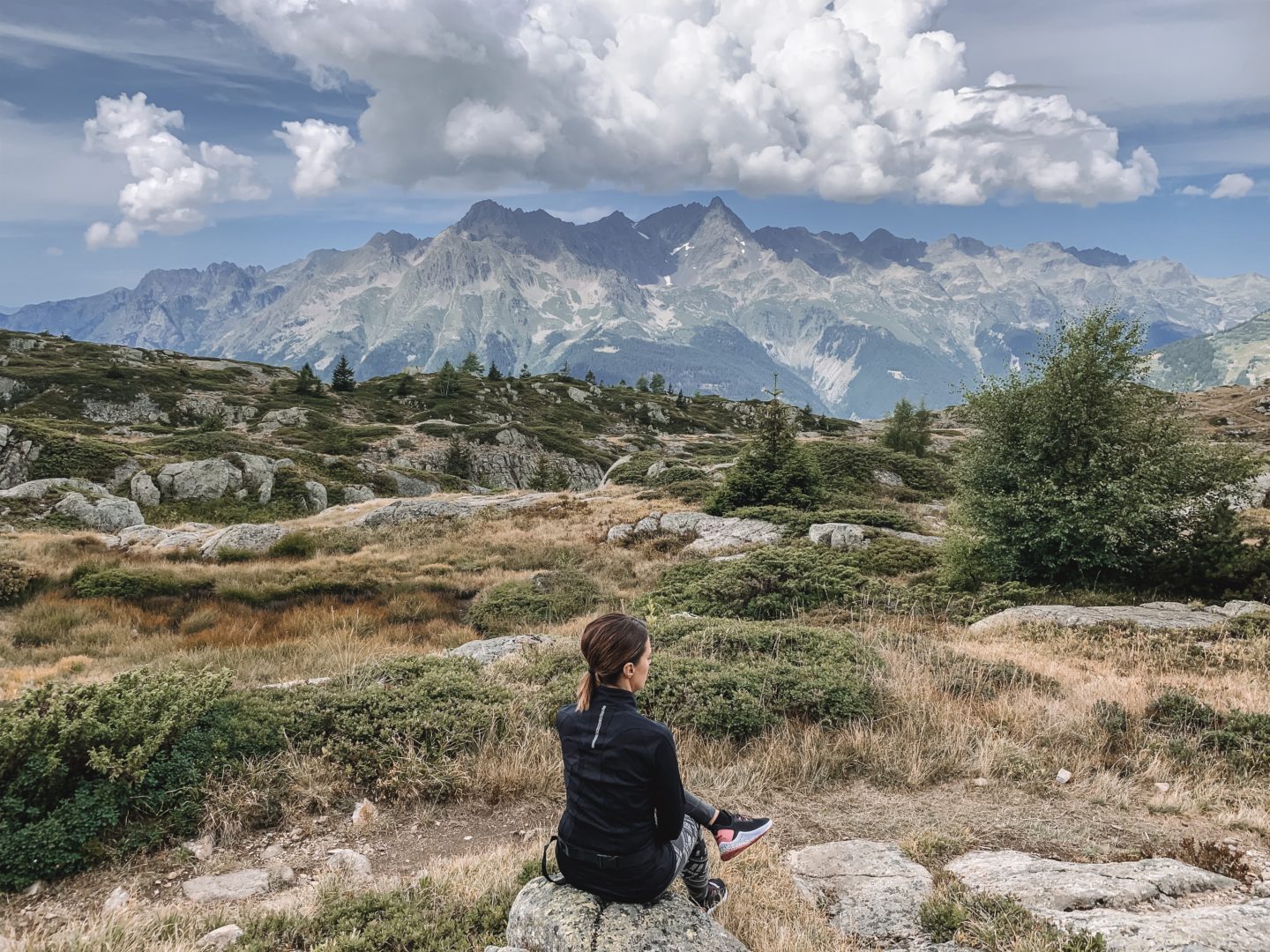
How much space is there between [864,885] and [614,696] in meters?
2.86

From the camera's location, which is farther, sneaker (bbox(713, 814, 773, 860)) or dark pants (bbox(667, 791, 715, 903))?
sneaker (bbox(713, 814, 773, 860))

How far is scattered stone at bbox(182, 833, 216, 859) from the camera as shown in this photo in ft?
18.2

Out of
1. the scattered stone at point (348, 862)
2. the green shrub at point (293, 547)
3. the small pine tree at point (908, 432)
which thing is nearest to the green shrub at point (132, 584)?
the green shrub at point (293, 547)

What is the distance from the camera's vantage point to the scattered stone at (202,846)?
555cm

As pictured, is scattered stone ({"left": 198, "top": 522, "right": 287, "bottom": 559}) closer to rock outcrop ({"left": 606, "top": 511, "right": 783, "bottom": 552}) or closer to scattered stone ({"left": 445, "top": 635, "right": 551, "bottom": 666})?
rock outcrop ({"left": 606, "top": 511, "right": 783, "bottom": 552})

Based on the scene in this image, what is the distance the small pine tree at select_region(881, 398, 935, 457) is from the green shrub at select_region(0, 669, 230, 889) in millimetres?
56848

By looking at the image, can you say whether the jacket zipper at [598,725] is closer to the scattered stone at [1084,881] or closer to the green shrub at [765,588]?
the scattered stone at [1084,881]

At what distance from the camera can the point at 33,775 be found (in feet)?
17.9

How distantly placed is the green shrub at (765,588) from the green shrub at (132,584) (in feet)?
45.4

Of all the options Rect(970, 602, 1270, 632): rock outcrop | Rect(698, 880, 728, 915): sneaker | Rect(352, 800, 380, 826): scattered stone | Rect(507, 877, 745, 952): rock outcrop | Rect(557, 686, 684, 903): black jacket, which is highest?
Rect(557, 686, 684, 903): black jacket

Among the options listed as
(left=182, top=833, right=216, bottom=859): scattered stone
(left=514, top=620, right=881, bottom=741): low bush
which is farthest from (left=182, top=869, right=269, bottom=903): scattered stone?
(left=514, top=620, right=881, bottom=741): low bush

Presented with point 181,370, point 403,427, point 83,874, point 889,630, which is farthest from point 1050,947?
point 181,370

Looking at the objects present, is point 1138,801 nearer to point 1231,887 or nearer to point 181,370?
point 1231,887

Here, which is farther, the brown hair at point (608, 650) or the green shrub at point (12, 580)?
the green shrub at point (12, 580)
